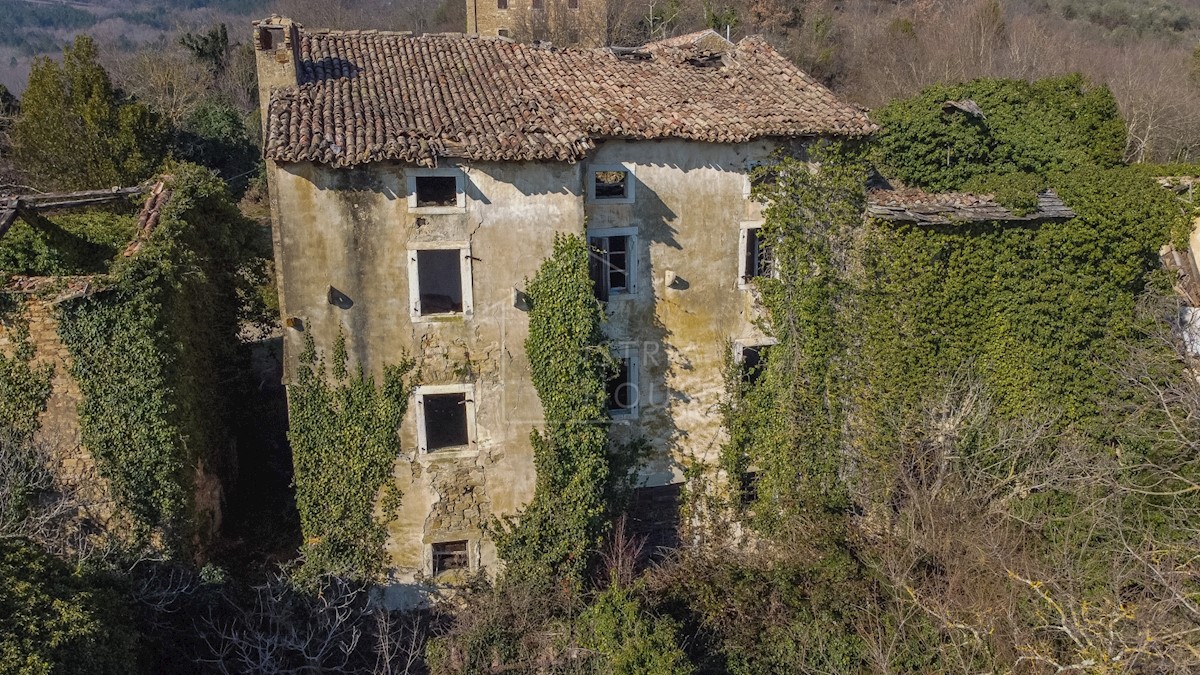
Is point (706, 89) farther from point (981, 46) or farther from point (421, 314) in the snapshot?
point (981, 46)

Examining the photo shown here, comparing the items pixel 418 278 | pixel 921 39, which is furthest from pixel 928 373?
pixel 921 39

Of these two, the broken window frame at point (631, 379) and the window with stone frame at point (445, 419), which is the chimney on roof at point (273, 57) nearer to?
the window with stone frame at point (445, 419)

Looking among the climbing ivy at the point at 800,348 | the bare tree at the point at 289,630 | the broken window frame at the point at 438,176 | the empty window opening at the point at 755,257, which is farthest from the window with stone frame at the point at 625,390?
the bare tree at the point at 289,630

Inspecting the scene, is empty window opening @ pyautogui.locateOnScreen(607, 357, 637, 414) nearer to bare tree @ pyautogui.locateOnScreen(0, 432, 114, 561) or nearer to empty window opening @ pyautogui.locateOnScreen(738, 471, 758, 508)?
empty window opening @ pyautogui.locateOnScreen(738, 471, 758, 508)

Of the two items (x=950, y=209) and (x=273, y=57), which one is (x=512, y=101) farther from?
(x=950, y=209)

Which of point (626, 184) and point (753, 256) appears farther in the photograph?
point (753, 256)
